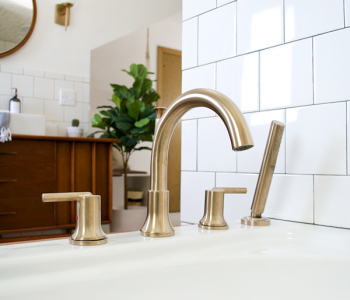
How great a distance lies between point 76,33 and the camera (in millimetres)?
2854

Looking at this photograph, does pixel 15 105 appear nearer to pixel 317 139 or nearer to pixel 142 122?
pixel 142 122

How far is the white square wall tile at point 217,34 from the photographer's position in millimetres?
811

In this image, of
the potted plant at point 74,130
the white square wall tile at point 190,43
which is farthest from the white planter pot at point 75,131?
the white square wall tile at point 190,43

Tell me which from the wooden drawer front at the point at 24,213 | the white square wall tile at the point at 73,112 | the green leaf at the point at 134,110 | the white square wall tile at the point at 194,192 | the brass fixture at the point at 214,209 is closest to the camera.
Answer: the brass fixture at the point at 214,209

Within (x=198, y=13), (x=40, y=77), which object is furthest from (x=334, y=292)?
(x=40, y=77)

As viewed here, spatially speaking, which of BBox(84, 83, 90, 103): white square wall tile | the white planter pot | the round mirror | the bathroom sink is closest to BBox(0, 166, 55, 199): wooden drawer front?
the white planter pot

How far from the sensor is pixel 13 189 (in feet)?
6.75

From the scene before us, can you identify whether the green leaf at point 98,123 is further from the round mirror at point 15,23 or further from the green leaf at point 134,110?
the round mirror at point 15,23

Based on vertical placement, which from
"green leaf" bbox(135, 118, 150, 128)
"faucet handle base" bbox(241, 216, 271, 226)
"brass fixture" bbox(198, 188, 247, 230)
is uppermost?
"green leaf" bbox(135, 118, 150, 128)

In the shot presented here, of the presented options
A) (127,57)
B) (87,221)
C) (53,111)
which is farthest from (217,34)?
(127,57)

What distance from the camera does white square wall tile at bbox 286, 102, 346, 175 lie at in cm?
63

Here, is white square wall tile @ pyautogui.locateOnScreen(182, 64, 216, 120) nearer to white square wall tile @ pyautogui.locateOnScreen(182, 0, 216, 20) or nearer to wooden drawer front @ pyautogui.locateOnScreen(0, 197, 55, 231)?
white square wall tile @ pyautogui.locateOnScreen(182, 0, 216, 20)

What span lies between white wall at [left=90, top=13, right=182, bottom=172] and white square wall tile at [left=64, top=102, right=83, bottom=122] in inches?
4.3

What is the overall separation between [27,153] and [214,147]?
5.29 ft
